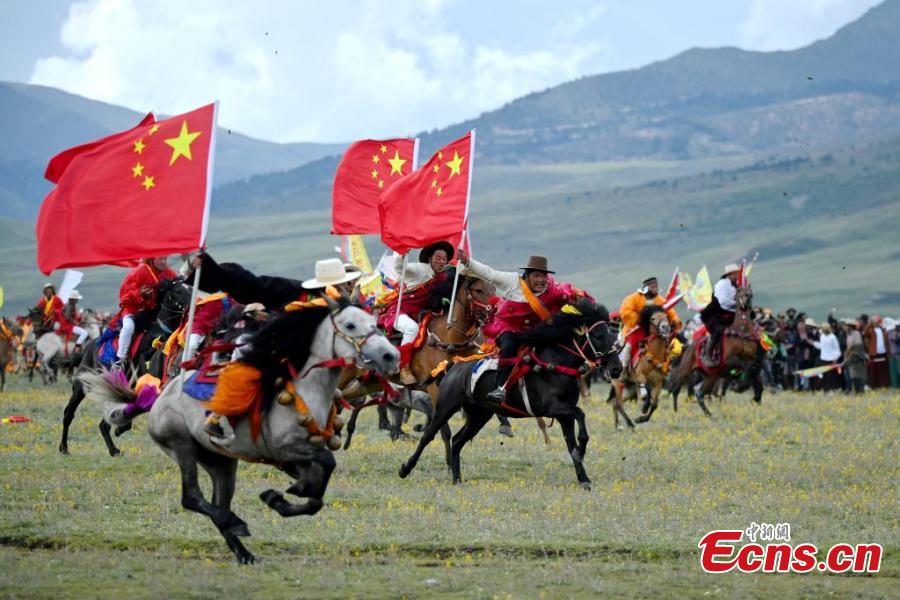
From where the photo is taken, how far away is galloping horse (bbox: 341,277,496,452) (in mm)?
18672

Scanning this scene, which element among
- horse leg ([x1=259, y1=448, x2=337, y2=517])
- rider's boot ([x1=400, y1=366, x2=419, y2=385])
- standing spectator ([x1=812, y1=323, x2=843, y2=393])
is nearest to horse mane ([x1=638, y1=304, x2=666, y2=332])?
rider's boot ([x1=400, y1=366, x2=419, y2=385])

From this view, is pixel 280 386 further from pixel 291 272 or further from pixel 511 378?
pixel 291 272

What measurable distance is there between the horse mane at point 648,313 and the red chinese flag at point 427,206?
7908mm

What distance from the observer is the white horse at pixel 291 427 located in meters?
11.1

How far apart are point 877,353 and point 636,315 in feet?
48.9

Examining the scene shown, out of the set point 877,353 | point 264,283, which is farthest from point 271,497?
point 877,353

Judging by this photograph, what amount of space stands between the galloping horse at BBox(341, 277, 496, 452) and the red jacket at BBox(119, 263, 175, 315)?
9.87ft

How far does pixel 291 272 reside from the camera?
19012 cm

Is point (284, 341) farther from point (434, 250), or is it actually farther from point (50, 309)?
point (50, 309)

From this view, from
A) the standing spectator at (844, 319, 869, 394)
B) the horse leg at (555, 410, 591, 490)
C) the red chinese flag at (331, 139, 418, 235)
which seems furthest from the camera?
the standing spectator at (844, 319, 869, 394)

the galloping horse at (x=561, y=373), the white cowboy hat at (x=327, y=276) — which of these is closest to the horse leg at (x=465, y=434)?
the galloping horse at (x=561, y=373)

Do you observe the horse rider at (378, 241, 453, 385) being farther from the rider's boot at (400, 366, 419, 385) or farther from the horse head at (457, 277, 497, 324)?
the horse head at (457, 277, 497, 324)

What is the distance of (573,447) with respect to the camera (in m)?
16.2

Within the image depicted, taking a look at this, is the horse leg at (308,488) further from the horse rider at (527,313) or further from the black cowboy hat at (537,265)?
the black cowboy hat at (537,265)
